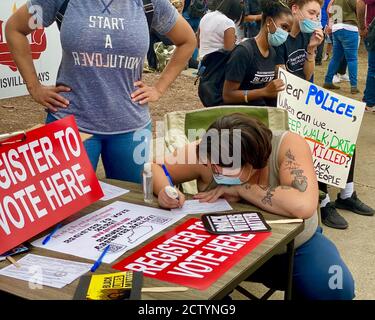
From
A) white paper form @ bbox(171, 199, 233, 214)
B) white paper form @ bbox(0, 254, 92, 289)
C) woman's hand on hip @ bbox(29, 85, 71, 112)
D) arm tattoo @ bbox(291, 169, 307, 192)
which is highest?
woman's hand on hip @ bbox(29, 85, 71, 112)

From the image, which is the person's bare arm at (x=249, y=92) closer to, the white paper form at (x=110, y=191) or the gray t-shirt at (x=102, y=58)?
the gray t-shirt at (x=102, y=58)

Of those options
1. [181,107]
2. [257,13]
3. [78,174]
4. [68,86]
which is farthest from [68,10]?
[257,13]

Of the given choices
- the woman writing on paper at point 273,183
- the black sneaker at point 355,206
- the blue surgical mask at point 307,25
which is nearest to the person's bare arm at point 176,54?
the woman writing on paper at point 273,183

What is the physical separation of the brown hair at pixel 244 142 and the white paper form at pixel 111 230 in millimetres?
295

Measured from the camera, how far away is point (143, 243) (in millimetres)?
1917

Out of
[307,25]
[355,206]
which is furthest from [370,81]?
[307,25]

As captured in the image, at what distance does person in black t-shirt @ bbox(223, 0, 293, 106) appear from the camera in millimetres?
3600

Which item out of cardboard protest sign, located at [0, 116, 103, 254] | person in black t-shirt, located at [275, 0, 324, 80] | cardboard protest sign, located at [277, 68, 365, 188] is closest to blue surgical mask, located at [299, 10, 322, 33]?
person in black t-shirt, located at [275, 0, 324, 80]

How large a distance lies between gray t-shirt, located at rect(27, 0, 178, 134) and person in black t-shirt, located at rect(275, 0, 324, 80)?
5.53 ft

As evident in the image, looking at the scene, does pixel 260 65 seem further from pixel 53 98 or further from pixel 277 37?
pixel 53 98

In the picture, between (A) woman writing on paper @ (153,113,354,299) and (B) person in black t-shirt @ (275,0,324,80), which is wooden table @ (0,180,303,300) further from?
(B) person in black t-shirt @ (275,0,324,80)

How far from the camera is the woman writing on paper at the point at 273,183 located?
2205 mm

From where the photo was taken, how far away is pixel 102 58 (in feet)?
7.95

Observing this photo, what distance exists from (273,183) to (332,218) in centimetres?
179
